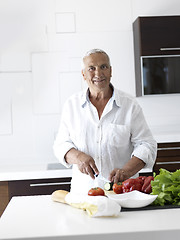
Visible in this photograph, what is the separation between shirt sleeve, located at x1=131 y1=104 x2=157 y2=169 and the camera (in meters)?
2.18

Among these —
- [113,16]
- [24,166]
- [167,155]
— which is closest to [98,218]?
[167,155]

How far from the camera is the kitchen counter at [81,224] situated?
133 cm

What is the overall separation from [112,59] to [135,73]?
0.28 metres

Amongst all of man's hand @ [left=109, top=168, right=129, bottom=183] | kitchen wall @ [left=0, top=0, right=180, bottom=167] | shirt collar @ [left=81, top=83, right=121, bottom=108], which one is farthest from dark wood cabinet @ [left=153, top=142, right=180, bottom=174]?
man's hand @ [left=109, top=168, right=129, bottom=183]

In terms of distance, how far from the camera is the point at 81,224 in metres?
1.44

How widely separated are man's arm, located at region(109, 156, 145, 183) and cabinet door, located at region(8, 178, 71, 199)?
1269 mm

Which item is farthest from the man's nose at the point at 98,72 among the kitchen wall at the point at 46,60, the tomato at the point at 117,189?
the kitchen wall at the point at 46,60

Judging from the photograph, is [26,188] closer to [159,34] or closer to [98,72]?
[98,72]

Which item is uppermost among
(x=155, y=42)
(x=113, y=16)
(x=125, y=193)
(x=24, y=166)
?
(x=113, y=16)

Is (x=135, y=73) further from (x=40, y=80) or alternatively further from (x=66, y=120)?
(x=66, y=120)

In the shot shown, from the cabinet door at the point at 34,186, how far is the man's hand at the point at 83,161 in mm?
1100

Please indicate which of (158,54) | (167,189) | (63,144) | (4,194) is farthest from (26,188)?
(167,189)

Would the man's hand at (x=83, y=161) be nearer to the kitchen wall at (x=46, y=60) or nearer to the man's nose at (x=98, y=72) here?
the man's nose at (x=98, y=72)

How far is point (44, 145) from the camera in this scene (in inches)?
153
